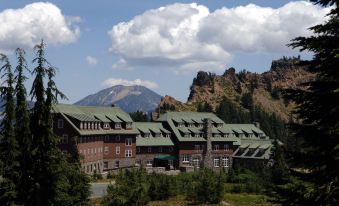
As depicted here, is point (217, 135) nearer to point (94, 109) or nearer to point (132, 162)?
point (132, 162)

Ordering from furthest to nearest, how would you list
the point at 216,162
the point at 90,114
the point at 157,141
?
the point at 216,162 → the point at 157,141 → the point at 90,114

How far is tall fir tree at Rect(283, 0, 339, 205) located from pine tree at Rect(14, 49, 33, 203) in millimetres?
21454

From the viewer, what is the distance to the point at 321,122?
1209cm

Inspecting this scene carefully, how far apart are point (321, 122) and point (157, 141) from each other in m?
78.2

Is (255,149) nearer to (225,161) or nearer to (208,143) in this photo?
(225,161)

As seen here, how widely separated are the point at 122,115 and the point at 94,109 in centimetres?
627

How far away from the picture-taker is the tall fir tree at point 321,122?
38.4 ft

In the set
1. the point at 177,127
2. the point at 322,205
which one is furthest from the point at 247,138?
the point at 322,205

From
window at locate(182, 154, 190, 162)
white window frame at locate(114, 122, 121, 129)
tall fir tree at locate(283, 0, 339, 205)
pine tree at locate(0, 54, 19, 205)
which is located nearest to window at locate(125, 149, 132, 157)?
white window frame at locate(114, 122, 121, 129)

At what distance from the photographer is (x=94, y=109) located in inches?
3287

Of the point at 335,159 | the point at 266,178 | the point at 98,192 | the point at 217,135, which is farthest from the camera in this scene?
the point at 217,135

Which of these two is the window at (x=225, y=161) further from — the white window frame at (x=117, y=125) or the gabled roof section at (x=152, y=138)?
the white window frame at (x=117, y=125)

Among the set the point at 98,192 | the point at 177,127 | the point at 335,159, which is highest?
the point at 177,127

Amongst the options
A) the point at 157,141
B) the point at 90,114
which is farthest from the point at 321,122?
the point at 157,141
